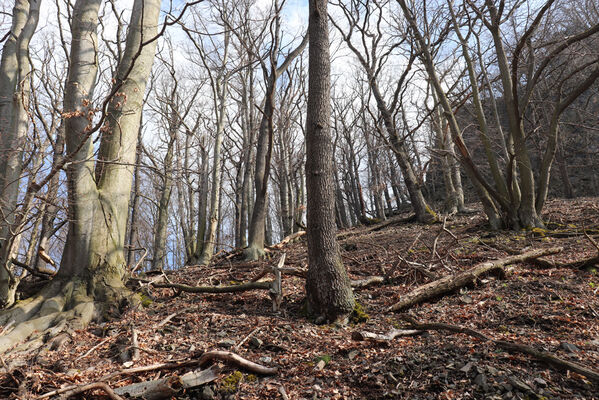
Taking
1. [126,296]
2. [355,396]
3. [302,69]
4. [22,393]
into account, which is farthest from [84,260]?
[302,69]

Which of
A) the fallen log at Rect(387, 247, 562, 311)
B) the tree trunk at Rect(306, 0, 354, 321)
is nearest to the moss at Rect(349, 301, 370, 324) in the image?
the tree trunk at Rect(306, 0, 354, 321)

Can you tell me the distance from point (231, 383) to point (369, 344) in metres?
1.34

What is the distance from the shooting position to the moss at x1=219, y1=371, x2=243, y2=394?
8.21 feet

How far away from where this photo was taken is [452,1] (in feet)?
27.6

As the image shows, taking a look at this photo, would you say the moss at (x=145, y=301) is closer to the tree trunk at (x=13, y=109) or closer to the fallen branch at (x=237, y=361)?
the tree trunk at (x=13, y=109)

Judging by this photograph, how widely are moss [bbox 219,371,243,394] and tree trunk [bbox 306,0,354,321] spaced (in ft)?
4.72

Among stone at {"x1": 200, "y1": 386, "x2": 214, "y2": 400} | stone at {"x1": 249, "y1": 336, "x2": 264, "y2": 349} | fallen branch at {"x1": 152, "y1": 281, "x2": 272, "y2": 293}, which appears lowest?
stone at {"x1": 200, "y1": 386, "x2": 214, "y2": 400}

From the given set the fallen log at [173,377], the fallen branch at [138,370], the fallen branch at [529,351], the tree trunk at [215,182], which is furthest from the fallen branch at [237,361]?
the tree trunk at [215,182]

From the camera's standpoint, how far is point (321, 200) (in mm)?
4055

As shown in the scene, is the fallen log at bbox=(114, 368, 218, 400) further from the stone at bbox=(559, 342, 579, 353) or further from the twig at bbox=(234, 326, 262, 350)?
the stone at bbox=(559, 342, 579, 353)

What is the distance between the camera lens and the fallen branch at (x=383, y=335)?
315cm

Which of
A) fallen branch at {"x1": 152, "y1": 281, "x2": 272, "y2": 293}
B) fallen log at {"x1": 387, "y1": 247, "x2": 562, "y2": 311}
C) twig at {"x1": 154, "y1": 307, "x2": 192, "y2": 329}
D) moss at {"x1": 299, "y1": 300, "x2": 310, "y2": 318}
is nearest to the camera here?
twig at {"x1": 154, "y1": 307, "x2": 192, "y2": 329}

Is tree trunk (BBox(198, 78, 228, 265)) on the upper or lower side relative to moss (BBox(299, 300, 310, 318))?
upper

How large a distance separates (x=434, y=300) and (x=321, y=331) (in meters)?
1.71
